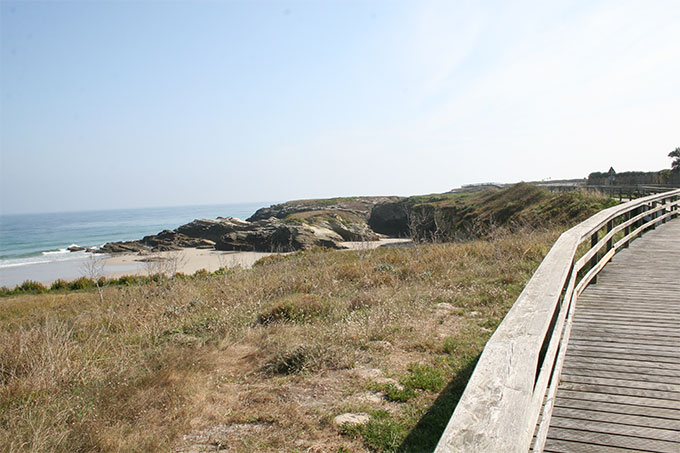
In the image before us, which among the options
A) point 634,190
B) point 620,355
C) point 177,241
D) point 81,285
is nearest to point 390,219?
point 177,241

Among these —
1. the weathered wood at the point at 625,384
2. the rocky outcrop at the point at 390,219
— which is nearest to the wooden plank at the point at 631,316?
the weathered wood at the point at 625,384

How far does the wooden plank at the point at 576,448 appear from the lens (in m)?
2.60

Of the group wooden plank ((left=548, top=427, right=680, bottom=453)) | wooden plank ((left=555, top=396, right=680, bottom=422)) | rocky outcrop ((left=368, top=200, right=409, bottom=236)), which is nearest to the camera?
wooden plank ((left=548, top=427, right=680, bottom=453))

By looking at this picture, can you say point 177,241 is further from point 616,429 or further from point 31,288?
point 616,429

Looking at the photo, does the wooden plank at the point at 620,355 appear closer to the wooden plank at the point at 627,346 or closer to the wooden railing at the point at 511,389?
the wooden plank at the point at 627,346

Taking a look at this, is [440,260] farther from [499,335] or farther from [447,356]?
[499,335]

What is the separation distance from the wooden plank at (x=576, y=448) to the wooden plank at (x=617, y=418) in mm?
352

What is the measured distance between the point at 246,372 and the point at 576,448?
359 cm

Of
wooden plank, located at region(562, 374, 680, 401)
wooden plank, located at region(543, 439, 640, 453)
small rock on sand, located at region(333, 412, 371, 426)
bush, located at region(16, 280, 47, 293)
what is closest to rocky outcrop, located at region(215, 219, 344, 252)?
bush, located at region(16, 280, 47, 293)

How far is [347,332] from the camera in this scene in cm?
587

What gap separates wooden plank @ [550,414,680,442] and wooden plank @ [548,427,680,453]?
38 millimetres

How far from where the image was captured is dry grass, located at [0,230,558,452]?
Answer: 139 inches

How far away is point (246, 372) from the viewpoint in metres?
5.04

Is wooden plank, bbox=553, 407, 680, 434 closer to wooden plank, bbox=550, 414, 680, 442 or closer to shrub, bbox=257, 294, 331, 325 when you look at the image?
wooden plank, bbox=550, 414, 680, 442
